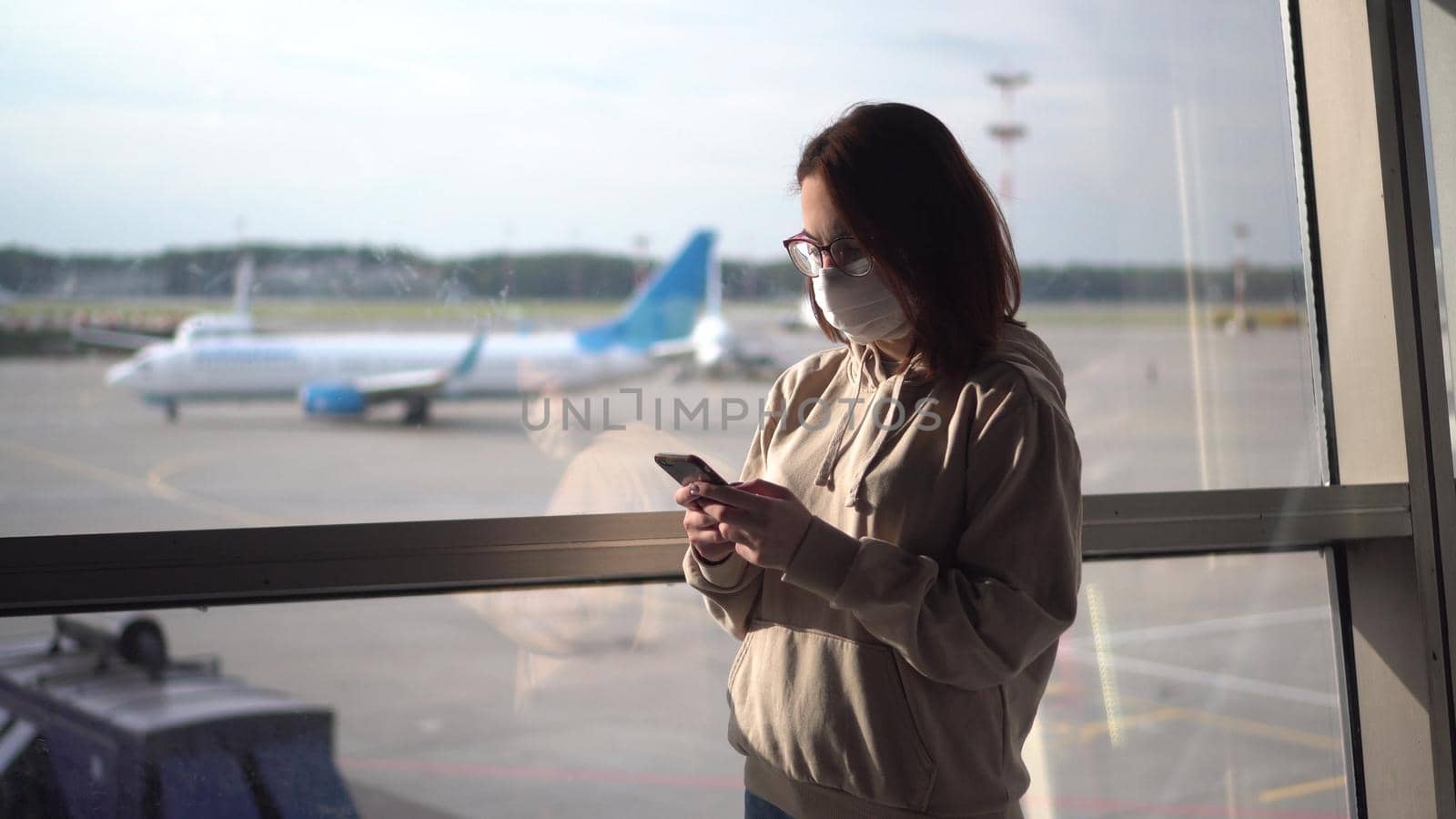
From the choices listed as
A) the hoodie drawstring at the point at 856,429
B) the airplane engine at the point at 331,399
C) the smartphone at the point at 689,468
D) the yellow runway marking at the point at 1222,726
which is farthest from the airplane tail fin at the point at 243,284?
the yellow runway marking at the point at 1222,726

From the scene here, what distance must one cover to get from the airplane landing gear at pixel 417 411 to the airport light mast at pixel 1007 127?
1244mm

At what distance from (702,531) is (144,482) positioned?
3.53 feet

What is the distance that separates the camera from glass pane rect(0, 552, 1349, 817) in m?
1.68

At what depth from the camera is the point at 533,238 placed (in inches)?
80.7

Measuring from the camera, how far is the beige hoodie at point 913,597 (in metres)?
1.08

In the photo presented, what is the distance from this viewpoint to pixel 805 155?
1.23 m

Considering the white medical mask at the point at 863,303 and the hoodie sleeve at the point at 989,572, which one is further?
the white medical mask at the point at 863,303

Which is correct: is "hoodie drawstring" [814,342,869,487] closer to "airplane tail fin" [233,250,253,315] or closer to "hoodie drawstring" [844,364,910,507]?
"hoodie drawstring" [844,364,910,507]

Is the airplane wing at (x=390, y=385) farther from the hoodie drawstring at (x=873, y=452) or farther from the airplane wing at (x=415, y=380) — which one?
the hoodie drawstring at (x=873, y=452)

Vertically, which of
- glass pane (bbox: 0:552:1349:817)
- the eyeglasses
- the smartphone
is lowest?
glass pane (bbox: 0:552:1349:817)

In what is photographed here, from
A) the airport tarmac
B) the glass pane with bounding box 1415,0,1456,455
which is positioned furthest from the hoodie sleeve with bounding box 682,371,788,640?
the glass pane with bounding box 1415,0,1456,455

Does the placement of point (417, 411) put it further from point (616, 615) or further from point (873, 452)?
point (873, 452)

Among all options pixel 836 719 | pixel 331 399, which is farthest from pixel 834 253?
pixel 331 399

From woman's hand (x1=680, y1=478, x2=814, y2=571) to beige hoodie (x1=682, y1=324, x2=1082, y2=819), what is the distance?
18 millimetres
